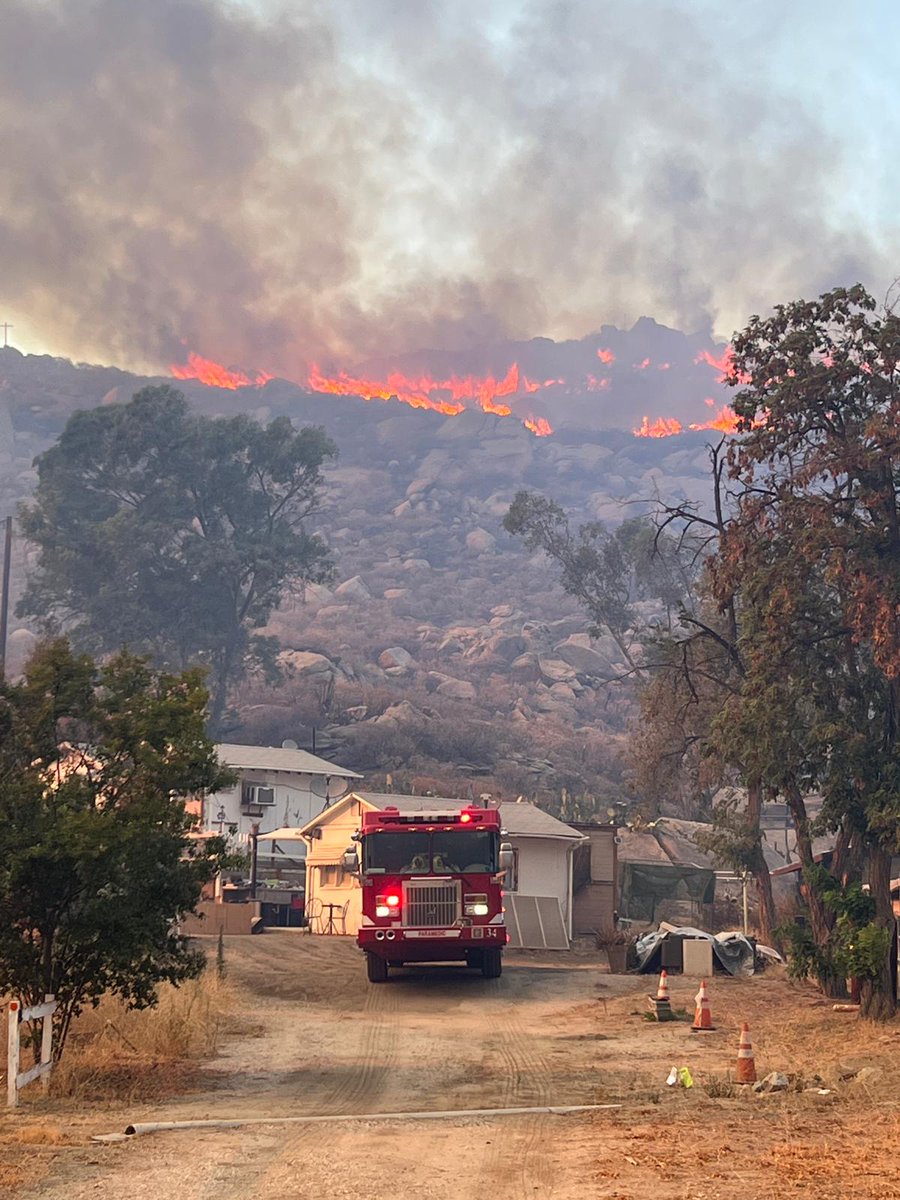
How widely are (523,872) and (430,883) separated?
15.2 m

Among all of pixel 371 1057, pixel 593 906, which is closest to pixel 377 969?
pixel 371 1057

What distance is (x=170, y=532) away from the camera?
9075 cm

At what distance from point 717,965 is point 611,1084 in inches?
656

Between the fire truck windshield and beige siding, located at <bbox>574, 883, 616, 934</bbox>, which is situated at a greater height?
the fire truck windshield

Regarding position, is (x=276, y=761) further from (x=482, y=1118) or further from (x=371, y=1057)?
(x=482, y=1118)

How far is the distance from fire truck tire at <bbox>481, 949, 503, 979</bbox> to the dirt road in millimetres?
1912

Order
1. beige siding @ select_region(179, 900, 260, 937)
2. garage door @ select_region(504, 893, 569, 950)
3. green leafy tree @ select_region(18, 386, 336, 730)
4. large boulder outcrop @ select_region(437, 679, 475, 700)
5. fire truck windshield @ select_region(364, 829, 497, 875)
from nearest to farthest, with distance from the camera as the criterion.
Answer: fire truck windshield @ select_region(364, 829, 497, 875) → beige siding @ select_region(179, 900, 260, 937) → garage door @ select_region(504, 893, 569, 950) → green leafy tree @ select_region(18, 386, 336, 730) → large boulder outcrop @ select_region(437, 679, 475, 700)

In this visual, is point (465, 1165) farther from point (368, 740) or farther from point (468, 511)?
point (468, 511)

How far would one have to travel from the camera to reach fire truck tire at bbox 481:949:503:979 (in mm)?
29328

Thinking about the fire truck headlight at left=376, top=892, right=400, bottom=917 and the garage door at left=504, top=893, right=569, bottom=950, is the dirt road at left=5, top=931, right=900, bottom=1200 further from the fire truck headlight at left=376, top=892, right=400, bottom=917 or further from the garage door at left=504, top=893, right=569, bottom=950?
the garage door at left=504, top=893, right=569, bottom=950

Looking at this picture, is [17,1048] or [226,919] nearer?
[17,1048]

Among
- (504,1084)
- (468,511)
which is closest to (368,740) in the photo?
(504,1084)

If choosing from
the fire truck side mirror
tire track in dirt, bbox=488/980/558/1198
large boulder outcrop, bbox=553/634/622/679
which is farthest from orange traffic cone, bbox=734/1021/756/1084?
large boulder outcrop, bbox=553/634/622/679

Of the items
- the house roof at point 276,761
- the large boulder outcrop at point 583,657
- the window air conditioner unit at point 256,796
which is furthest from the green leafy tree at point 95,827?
the large boulder outcrop at point 583,657
